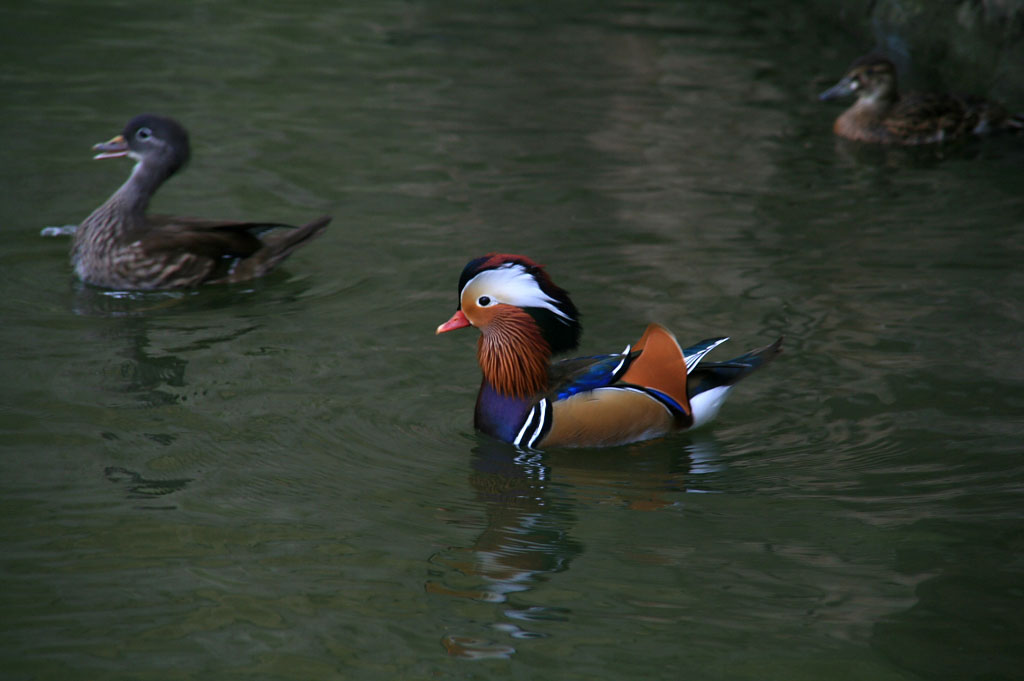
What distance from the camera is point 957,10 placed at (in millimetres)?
11867

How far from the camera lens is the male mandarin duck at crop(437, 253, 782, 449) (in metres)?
5.39

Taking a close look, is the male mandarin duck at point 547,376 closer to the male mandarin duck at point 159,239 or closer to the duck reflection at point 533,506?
the duck reflection at point 533,506

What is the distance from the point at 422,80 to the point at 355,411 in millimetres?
6814

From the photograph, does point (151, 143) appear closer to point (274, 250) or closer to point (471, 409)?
point (274, 250)

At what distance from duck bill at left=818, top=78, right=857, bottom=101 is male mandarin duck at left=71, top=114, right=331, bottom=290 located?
5413mm

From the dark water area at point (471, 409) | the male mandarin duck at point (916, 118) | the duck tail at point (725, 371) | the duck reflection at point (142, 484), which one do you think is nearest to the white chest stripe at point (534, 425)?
the dark water area at point (471, 409)

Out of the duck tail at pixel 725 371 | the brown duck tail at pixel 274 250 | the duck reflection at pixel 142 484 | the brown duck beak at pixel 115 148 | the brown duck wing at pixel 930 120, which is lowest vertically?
the duck reflection at pixel 142 484

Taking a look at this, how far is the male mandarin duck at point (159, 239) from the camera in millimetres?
7141

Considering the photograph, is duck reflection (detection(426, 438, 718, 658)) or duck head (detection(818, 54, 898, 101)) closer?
duck reflection (detection(426, 438, 718, 658))

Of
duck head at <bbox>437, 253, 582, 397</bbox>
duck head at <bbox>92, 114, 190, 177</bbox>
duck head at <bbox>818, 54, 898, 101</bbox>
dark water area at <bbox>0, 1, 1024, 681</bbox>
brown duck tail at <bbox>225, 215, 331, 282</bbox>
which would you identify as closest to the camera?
dark water area at <bbox>0, 1, 1024, 681</bbox>

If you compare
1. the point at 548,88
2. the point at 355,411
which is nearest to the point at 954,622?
the point at 355,411

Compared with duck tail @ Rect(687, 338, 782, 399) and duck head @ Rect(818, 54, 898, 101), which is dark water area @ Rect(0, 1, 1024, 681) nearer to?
duck tail @ Rect(687, 338, 782, 399)

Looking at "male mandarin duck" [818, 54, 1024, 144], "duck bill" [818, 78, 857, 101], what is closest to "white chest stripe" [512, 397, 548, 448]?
"male mandarin duck" [818, 54, 1024, 144]

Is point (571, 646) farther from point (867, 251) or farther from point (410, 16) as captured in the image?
point (410, 16)
